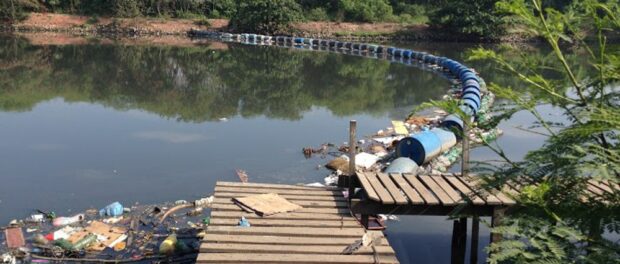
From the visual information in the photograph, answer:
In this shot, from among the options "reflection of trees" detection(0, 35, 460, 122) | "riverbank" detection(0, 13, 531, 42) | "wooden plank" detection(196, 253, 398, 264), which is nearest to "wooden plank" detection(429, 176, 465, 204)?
"wooden plank" detection(196, 253, 398, 264)

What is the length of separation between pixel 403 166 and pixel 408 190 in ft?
10.6

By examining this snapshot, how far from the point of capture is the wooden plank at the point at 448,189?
20.7ft

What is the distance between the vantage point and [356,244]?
5.42 metres

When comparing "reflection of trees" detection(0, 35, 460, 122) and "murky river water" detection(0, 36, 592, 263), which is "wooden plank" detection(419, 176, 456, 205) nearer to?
"murky river water" detection(0, 36, 592, 263)

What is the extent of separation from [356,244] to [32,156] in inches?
333

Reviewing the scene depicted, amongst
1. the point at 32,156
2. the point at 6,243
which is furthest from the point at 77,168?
the point at 6,243

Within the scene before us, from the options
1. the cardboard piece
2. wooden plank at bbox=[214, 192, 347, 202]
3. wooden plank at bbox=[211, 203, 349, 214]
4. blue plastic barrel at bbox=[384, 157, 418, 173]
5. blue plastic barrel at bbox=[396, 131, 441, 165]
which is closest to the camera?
the cardboard piece

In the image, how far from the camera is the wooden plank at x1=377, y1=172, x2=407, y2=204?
6181 mm

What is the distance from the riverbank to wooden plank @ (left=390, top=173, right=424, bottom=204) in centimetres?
3732

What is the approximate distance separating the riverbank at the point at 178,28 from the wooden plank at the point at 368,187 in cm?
3739

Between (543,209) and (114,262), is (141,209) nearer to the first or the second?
(114,262)

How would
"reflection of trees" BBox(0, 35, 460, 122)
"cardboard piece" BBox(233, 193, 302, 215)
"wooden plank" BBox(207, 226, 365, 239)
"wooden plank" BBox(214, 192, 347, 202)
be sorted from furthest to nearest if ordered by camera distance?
"reflection of trees" BBox(0, 35, 460, 122) → "wooden plank" BBox(214, 192, 347, 202) → "cardboard piece" BBox(233, 193, 302, 215) → "wooden plank" BBox(207, 226, 365, 239)

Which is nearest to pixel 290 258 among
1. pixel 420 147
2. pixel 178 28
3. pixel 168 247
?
pixel 168 247

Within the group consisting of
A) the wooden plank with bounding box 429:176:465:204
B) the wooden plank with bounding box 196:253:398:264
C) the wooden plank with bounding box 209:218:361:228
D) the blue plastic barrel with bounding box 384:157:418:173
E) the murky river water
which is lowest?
the murky river water
